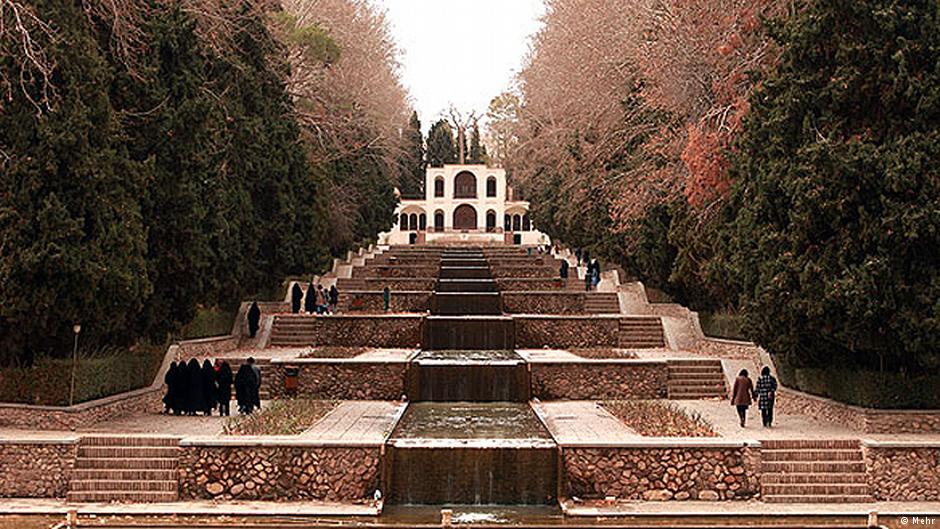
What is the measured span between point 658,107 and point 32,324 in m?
14.4

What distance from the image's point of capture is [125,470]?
14.7 metres

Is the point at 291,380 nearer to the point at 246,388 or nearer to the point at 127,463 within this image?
the point at 246,388

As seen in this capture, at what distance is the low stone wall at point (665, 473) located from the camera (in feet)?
48.8

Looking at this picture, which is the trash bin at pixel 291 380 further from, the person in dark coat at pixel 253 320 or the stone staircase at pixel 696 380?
the stone staircase at pixel 696 380

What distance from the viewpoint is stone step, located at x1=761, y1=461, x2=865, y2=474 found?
1487 centimetres

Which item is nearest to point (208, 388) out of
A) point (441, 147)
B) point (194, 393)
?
point (194, 393)

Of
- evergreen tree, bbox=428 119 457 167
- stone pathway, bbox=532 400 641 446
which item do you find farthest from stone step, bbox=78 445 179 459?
evergreen tree, bbox=428 119 457 167

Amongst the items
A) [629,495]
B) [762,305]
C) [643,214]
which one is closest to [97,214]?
[629,495]

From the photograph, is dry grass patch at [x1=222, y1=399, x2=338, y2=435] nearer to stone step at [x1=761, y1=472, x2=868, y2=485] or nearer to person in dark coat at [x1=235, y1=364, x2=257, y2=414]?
person in dark coat at [x1=235, y1=364, x2=257, y2=414]

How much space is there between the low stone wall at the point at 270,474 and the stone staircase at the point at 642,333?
13.9 m

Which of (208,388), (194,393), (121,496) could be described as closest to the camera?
(121,496)

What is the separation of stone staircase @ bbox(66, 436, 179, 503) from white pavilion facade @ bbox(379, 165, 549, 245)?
6413cm

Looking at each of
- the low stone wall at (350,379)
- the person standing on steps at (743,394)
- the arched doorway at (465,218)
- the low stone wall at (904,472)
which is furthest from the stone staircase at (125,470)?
the arched doorway at (465,218)

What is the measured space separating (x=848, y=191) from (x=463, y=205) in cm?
6498
